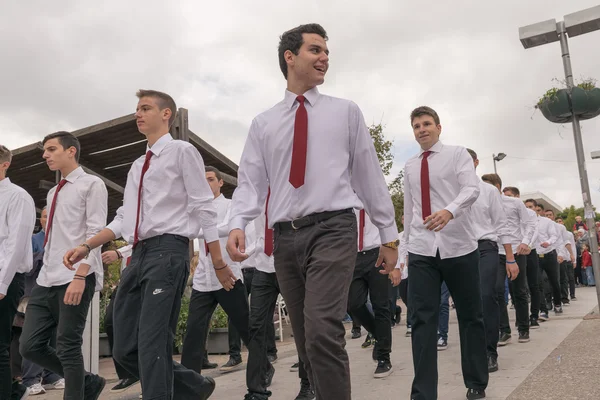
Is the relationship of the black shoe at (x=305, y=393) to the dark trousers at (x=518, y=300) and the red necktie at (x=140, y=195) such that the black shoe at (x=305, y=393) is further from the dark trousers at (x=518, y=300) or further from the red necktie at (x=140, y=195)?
the dark trousers at (x=518, y=300)

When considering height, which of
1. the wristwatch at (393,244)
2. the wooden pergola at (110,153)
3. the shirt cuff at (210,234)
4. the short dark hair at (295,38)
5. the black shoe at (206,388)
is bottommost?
the black shoe at (206,388)

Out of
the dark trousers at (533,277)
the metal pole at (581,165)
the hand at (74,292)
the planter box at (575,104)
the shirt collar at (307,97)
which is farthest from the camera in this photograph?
the planter box at (575,104)

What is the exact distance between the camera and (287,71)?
3.55 metres

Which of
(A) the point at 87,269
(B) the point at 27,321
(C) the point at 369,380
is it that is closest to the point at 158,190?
(A) the point at 87,269

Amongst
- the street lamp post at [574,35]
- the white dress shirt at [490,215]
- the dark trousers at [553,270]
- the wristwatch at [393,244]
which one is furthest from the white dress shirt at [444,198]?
the dark trousers at [553,270]

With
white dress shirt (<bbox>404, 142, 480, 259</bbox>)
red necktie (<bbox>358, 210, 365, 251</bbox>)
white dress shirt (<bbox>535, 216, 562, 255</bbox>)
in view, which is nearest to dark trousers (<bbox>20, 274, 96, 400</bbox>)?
white dress shirt (<bbox>404, 142, 480, 259</bbox>)

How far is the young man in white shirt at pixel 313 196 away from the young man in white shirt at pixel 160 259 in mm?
770

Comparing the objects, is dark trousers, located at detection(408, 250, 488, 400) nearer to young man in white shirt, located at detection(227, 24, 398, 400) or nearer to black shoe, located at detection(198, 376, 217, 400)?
young man in white shirt, located at detection(227, 24, 398, 400)

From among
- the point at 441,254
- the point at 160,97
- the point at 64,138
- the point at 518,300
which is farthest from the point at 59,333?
the point at 518,300

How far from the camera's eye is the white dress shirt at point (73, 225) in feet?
15.3

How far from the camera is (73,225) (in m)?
4.75

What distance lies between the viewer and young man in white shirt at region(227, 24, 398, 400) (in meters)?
2.91

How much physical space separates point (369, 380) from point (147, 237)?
3.03 meters

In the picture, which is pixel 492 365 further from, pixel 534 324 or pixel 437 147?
pixel 534 324
